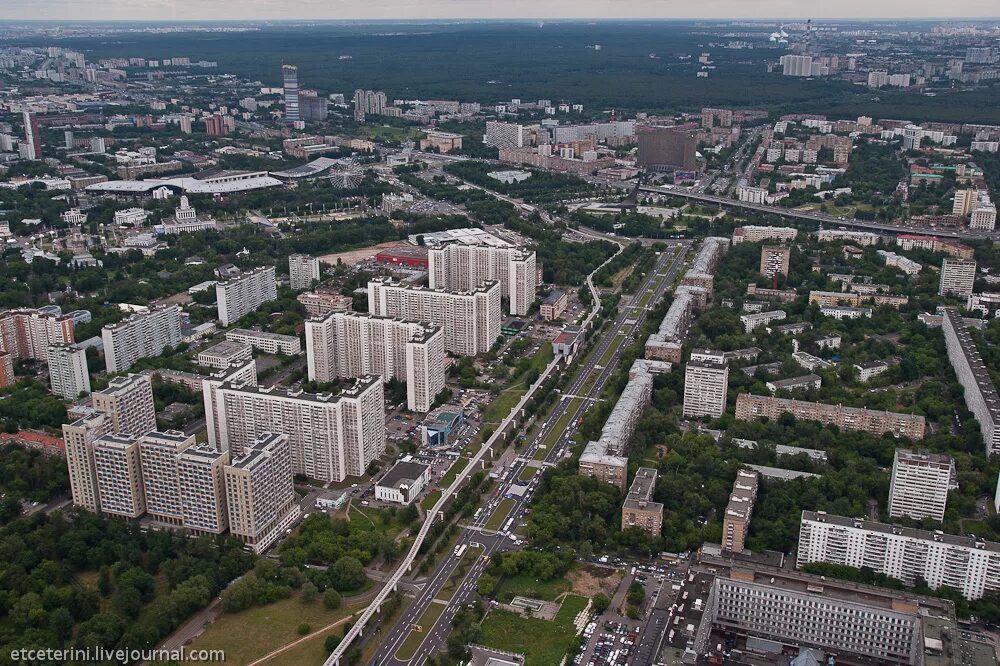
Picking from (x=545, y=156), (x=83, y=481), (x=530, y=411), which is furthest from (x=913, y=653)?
(x=545, y=156)

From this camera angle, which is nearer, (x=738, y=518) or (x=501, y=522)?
(x=738, y=518)

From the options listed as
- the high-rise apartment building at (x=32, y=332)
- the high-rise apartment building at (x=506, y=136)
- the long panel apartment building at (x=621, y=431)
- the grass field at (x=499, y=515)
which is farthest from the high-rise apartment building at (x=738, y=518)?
the high-rise apartment building at (x=506, y=136)

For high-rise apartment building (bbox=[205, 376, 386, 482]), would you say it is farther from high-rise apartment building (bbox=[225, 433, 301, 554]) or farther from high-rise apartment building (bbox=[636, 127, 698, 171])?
high-rise apartment building (bbox=[636, 127, 698, 171])

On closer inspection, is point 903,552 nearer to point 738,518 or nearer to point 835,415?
point 738,518

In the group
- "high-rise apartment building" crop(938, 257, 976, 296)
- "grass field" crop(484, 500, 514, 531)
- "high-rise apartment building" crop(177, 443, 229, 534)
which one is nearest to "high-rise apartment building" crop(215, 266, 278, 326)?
"high-rise apartment building" crop(177, 443, 229, 534)

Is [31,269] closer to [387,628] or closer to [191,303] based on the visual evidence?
[191,303]

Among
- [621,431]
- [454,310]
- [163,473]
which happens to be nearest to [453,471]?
[621,431]

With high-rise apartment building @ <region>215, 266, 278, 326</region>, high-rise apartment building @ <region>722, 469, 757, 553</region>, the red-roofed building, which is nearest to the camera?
high-rise apartment building @ <region>722, 469, 757, 553</region>
